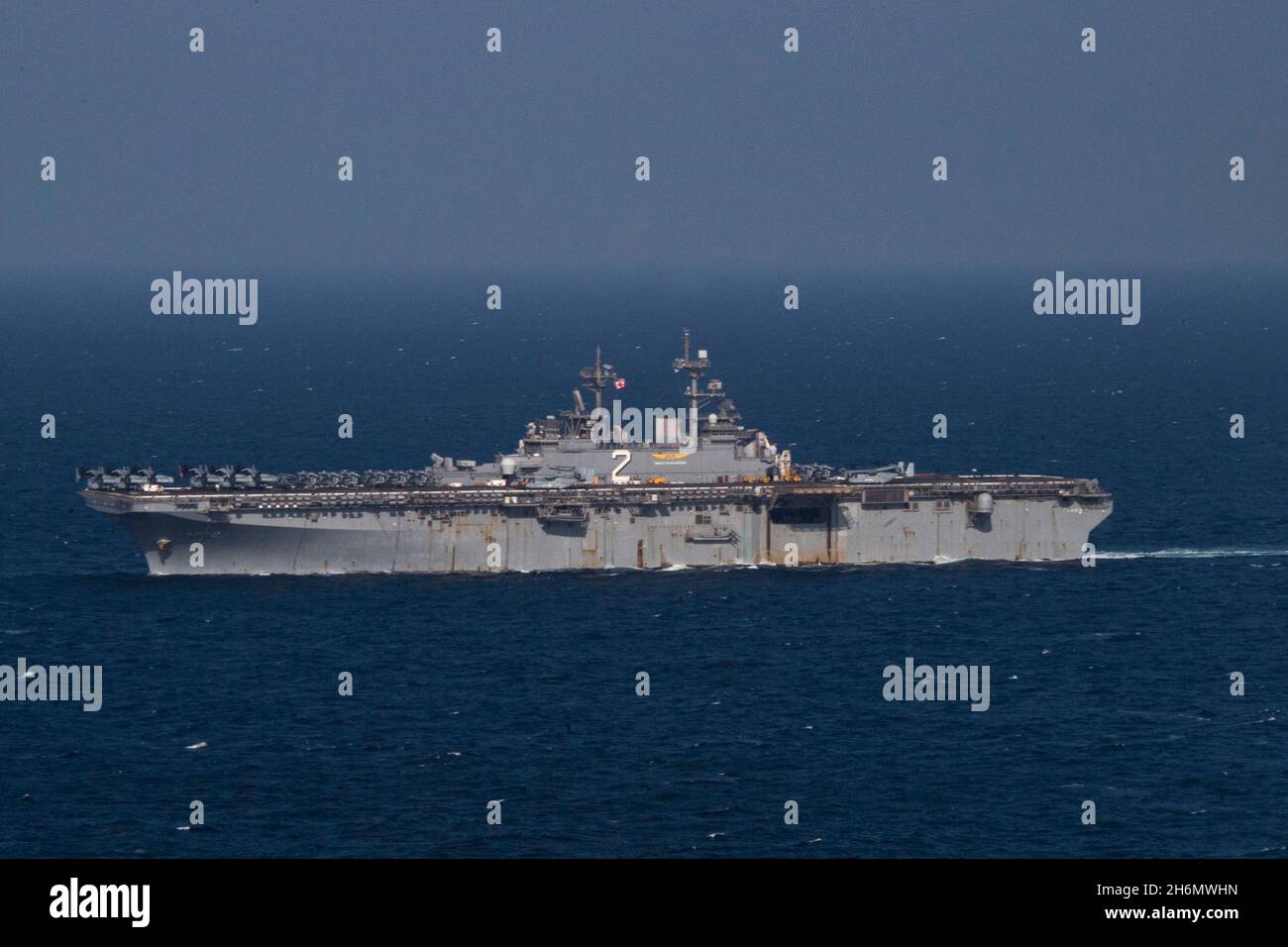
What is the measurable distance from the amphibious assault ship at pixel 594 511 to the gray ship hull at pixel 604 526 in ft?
0.22

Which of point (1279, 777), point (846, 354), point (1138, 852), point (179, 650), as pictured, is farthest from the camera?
point (846, 354)

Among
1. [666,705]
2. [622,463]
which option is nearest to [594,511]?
[622,463]

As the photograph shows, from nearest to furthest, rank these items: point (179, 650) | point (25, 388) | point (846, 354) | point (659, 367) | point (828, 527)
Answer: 1. point (179, 650)
2. point (828, 527)
3. point (25, 388)
4. point (659, 367)
5. point (846, 354)

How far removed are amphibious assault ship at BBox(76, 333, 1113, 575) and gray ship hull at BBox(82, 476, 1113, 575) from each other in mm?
Answer: 67

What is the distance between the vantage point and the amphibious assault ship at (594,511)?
7469 centimetres

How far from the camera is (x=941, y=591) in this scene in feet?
245

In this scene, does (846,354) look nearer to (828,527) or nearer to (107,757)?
(828,527)

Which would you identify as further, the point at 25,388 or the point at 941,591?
the point at 25,388

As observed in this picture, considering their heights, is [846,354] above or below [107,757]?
above

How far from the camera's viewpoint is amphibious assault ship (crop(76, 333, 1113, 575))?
74688mm

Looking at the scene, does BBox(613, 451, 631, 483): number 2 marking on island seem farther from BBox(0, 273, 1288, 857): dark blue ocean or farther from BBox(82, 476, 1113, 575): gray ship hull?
BBox(0, 273, 1288, 857): dark blue ocean

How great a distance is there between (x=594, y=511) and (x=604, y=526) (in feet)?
2.32
